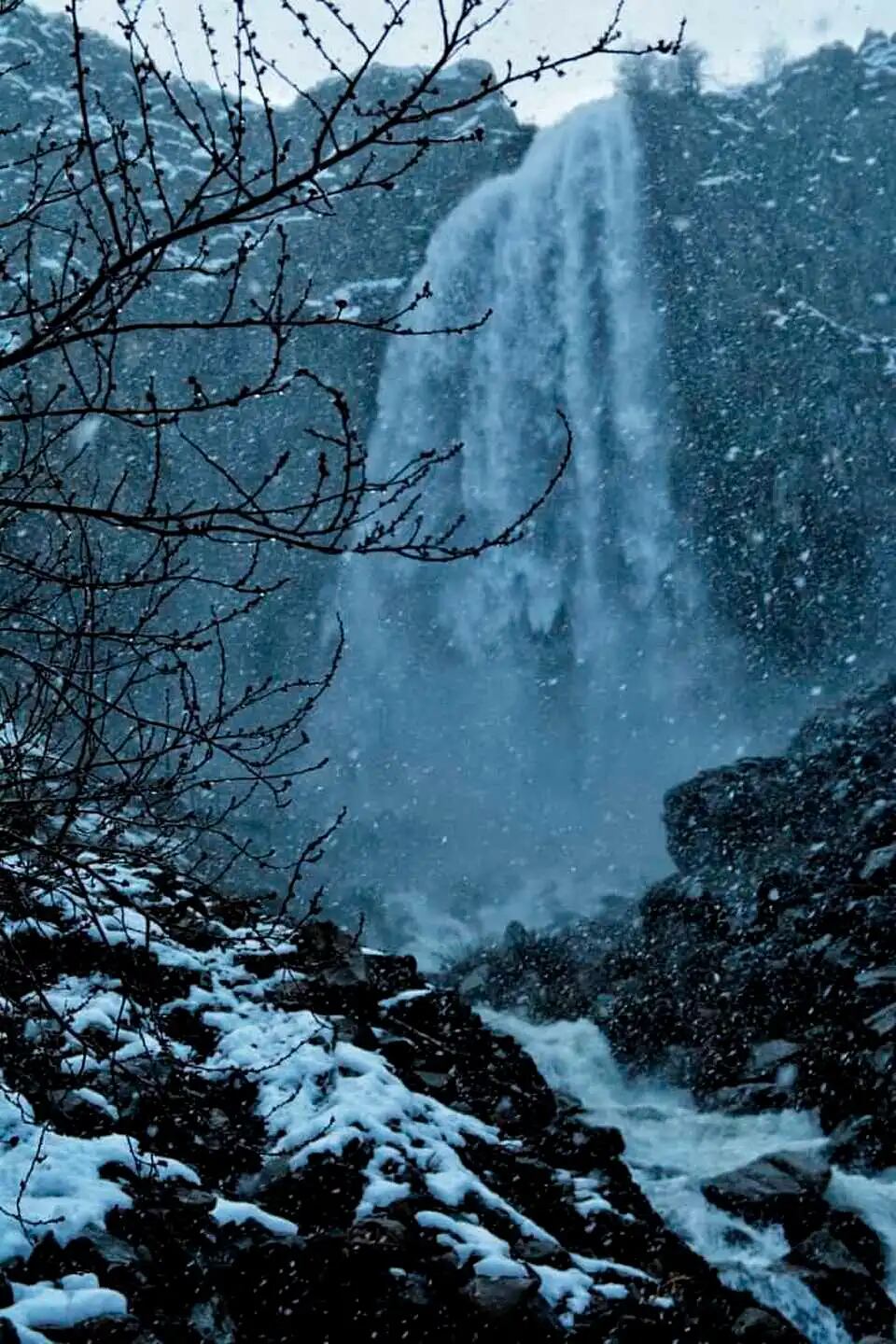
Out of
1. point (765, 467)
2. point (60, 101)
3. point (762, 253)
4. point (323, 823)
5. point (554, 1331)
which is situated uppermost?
point (60, 101)

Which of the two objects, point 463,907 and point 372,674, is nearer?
point 463,907

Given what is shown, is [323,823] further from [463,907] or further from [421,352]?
[421,352]

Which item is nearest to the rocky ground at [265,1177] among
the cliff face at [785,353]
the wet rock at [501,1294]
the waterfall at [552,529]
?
the wet rock at [501,1294]

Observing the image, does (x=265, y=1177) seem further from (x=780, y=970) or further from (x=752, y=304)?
(x=752, y=304)

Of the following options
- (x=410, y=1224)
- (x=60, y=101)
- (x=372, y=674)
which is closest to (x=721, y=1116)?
(x=410, y=1224)

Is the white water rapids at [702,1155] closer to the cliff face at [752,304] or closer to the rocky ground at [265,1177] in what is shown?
the rocky ground at [265,1177]

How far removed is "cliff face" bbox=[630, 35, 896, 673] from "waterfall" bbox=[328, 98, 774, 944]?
1732 millimetres

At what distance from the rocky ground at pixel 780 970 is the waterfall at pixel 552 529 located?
9.73 meters

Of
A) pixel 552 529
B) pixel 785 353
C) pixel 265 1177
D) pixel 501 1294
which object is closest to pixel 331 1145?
pixel 265 1177

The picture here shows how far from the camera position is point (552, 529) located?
29250 millimetres

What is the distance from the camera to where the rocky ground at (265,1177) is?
3.25m

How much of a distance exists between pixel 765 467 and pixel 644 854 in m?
13.2

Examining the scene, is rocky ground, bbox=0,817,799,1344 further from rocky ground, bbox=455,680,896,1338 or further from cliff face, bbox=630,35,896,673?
cliff face, bbox=630,35,896,673

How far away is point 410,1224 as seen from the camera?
13.9ft
